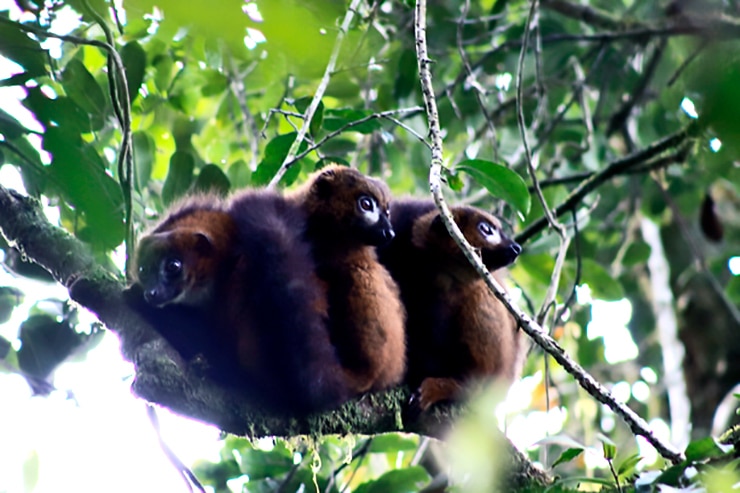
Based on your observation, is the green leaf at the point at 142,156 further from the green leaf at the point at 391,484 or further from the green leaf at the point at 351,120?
the green leaf at the point at 391,484

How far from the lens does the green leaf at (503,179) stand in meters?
3.38

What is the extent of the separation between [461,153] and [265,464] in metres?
2.30

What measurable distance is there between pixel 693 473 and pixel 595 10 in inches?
194

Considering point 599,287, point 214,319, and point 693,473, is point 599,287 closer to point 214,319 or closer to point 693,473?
point 214,319

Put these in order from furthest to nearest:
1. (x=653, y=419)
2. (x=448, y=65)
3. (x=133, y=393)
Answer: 1. (x=653, y=419)
2. (x=448, y=65)
3. (x=133, y=393)

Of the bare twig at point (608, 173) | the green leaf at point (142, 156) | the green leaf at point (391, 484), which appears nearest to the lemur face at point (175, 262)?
the green leaf at point (142, 156)

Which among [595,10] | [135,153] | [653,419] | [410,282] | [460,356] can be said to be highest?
[595,10]

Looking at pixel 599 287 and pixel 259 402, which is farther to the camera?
pixel 599 287

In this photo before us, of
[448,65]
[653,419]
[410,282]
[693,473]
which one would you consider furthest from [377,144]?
[653,419]

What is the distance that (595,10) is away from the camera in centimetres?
618

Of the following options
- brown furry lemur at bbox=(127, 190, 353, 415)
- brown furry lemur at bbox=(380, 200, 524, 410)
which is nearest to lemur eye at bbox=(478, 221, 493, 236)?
brown furry lemur at bbox=(380, 200, 524, 410)

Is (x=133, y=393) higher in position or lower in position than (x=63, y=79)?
lower

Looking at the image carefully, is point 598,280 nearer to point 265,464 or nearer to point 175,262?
point 265,464

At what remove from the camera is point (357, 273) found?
342 cm
